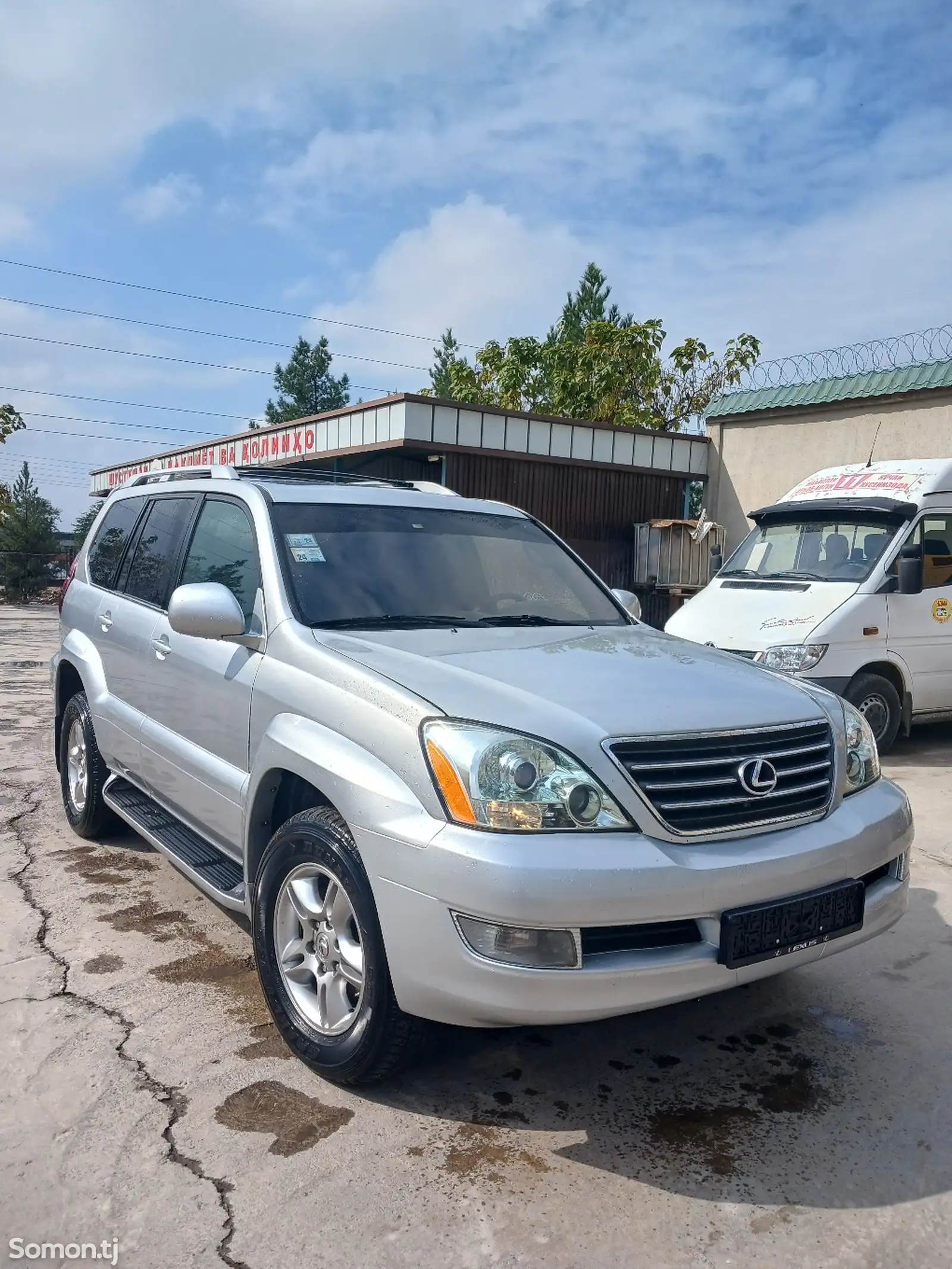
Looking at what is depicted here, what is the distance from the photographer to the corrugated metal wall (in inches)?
543

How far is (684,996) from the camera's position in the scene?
2.58 metres

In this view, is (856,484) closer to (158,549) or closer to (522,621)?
(522,621)

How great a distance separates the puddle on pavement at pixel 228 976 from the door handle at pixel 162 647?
1.17 metres

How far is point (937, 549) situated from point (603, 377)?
13.7 meters

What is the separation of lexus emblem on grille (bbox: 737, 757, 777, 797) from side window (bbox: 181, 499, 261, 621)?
179cm

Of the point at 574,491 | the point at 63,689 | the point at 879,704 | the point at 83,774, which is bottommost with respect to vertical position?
the point at 83,774

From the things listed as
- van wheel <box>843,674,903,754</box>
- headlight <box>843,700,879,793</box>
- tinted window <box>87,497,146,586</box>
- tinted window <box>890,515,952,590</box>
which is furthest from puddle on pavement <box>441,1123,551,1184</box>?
tinted window <box>890,515,952,590</box>

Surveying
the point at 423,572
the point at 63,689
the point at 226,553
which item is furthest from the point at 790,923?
the point at 63,689

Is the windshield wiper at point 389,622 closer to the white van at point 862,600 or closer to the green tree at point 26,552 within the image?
the white van at point 862,600

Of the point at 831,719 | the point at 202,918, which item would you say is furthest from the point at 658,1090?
the point at 202,918

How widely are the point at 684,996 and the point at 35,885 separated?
3225 millimetres

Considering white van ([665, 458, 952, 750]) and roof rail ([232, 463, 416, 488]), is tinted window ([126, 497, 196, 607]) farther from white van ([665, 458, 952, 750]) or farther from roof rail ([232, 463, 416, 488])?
white van ([665, 458, 952, 750])

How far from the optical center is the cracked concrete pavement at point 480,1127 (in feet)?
7.63

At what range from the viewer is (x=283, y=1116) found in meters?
2.78
